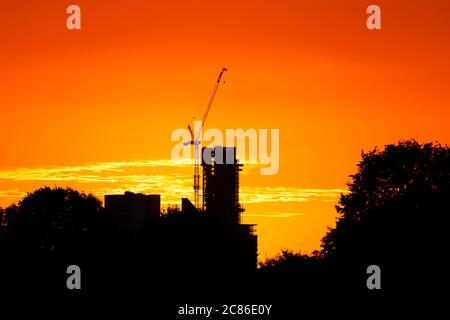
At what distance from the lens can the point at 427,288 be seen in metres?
118

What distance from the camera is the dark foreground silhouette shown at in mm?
122438

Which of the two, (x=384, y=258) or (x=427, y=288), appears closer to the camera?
(x=427, y=288)

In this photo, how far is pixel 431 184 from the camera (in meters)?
164

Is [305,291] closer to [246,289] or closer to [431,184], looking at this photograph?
[246,289]

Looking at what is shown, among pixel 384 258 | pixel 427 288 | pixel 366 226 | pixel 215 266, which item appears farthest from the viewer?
pixel 215 266

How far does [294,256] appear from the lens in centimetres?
14525

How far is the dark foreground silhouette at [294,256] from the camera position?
122 m

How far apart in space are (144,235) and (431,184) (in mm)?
37714

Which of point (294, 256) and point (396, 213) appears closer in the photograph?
point (396, 213)

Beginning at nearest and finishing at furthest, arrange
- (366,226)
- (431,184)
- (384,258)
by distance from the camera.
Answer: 1. (384,258)
2. (366,226)
3. (431,184)

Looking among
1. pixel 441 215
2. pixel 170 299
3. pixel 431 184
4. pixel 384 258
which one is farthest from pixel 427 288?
pixel 431 184
